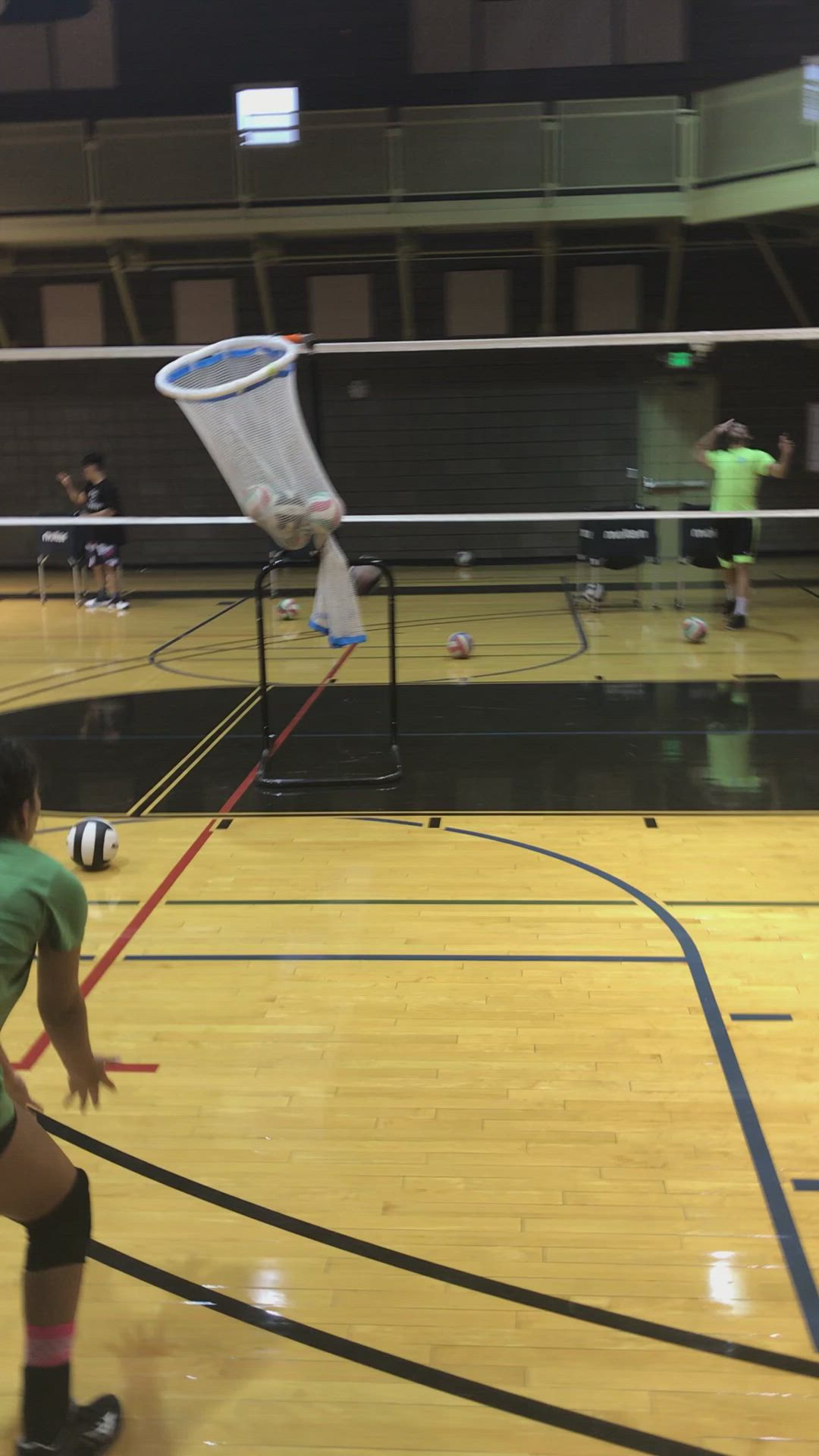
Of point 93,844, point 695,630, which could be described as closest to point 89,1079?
point 93,844

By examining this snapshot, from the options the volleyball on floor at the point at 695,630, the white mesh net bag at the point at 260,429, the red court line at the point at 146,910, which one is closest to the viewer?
the red court line at the point at 146,910

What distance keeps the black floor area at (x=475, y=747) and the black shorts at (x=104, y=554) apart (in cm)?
492

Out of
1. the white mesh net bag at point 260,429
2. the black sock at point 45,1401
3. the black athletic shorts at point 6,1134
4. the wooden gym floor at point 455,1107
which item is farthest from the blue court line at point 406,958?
the black athletic shorts at point 6,1134

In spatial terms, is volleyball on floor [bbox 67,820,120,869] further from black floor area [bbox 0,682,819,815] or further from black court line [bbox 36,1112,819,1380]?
black court line [bbox 36,1112,819,1380]

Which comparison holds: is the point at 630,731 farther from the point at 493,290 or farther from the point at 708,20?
the point at 708,20

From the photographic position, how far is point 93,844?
5414 mm

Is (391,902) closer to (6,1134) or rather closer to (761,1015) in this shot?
(761,1015)

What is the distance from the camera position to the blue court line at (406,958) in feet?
14.5

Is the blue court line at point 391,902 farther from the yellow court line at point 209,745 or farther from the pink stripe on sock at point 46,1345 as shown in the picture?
the pink stripe on sock at point 46,1345

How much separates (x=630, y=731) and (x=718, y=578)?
8.09 meters

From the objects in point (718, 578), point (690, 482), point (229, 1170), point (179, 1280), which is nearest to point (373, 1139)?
point (229, 1170)

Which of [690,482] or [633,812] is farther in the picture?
[690,482]

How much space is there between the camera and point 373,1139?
330 centimetres

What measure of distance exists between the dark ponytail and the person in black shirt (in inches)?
429
